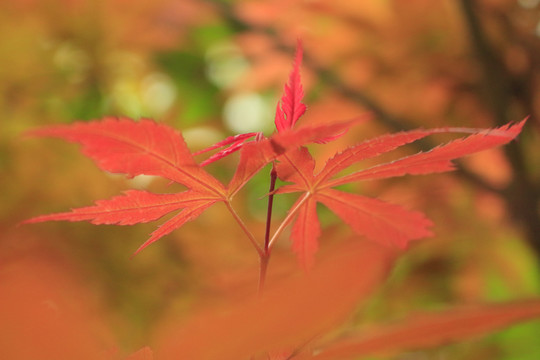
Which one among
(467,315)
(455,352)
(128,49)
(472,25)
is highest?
(128,49)

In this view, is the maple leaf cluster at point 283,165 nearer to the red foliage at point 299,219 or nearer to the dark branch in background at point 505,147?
the red foliage at point 299,219

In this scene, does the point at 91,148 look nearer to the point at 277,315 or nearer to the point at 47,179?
the point at 277,315

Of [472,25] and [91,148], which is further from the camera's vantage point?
[472,25]

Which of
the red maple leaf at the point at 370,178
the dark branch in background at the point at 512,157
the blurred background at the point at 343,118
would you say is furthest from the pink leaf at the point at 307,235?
the dark branch in background at the point at 512,157

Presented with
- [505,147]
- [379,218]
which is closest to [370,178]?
[379,218]

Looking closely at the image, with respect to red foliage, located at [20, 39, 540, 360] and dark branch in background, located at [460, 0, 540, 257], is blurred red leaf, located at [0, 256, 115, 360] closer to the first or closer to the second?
red foliage, located at [20, 39, 540, 360]

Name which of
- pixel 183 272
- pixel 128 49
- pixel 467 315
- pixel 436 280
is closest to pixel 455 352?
pixel 436 280
